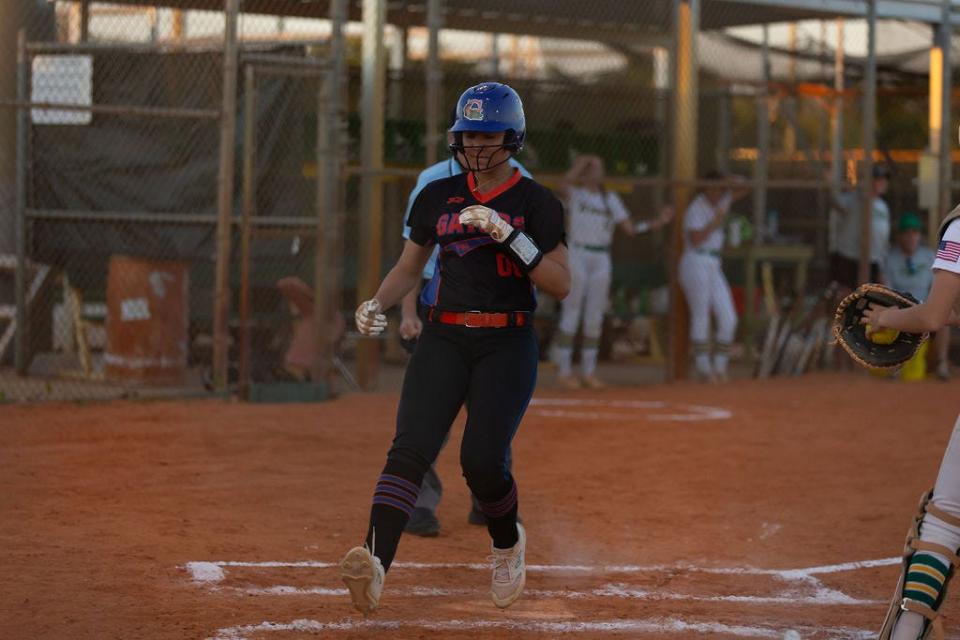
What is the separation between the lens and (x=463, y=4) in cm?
1664

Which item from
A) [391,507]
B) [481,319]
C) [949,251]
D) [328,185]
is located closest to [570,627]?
[391,507]

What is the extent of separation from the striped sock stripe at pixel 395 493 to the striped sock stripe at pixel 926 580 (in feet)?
5.74

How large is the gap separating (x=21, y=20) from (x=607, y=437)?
22.6 feet

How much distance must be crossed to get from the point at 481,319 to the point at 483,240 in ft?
0.96

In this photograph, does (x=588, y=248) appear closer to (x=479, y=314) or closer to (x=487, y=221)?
→ (x=479, y=314)

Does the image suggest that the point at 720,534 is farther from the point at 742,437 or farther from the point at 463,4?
the point at 463,4

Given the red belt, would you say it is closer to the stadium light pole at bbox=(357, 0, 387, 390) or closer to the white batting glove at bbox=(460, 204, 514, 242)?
the white batting glove at bbox=(460, 204, 514, 242)

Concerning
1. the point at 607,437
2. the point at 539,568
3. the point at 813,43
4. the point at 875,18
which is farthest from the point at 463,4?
the point at 539,568

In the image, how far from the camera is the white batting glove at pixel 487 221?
5242mm

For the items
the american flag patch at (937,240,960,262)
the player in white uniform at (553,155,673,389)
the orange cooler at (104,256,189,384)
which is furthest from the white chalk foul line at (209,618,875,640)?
the player in white uniform at (553,155,673,389)

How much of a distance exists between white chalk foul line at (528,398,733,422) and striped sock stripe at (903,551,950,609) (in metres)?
7.35

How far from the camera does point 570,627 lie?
5.54 metres

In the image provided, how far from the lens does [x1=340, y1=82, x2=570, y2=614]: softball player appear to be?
18.0 feet

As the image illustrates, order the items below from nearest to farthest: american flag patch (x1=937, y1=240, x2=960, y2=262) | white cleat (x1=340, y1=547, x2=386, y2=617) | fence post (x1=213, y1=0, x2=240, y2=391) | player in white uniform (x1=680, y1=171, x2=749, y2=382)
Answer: american flag patch (x1=937, y1=240, x2=960, y2=262) → white cleat (x1=340, y1=547, x2=386, y2=617) → fence post (x1=213, y1=0, x2=240, y2=391) → player in white uniform (x1=680, y1=171, x2=749, y2=382)
